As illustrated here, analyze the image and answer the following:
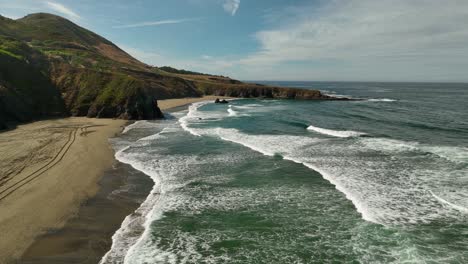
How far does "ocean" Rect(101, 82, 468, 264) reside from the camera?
1230 centimetres

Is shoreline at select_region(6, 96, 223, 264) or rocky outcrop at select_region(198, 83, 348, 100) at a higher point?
rocky outcrop at select_region(198, 83, 348, 100)

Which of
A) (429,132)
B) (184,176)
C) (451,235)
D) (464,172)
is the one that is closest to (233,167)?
(184,176)

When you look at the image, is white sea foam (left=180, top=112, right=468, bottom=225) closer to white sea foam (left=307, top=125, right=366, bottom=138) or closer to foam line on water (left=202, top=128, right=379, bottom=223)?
foam line on water (left=202, top=128, right=379, bottom=223)

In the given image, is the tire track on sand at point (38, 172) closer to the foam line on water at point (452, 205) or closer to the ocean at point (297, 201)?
the ocean at point (297, 201)

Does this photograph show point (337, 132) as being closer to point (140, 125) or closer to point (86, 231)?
point (140, 125)

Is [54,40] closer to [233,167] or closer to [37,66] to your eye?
[37,66]

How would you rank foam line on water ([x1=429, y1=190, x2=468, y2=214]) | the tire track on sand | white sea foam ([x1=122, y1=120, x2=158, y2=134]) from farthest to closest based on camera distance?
white sea foam ([x1=122, y1=120, x2=158, y2=134]) < the tire track on sand < foam line on water ([x1=429, y1=190, x2=468, y2=214])

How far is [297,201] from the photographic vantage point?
1708cm

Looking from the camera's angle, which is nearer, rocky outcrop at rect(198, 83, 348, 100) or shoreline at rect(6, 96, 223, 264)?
shoreline at rect(6, 96, 223, 264)

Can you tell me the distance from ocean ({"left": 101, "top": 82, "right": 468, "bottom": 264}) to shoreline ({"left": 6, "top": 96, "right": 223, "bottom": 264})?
1.97 ft

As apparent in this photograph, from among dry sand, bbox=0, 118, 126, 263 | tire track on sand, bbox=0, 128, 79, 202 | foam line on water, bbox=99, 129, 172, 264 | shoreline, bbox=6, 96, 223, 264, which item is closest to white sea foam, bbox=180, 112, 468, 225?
foam line on water, bbox=99, 129, 172, 264

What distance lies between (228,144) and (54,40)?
102876mm

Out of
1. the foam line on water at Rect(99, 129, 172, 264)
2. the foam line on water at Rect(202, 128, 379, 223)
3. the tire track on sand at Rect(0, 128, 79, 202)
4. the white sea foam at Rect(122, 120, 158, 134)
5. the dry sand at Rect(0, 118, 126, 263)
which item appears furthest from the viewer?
the white sea foam at Rect(122, 120, 158, 134)

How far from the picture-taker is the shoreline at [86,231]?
11.7 meters
